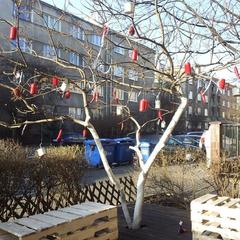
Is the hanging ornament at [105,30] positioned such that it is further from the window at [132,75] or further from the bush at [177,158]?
the bush at [177,158]

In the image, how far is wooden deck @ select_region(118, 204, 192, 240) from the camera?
251 inches

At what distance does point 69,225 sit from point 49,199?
301 cm

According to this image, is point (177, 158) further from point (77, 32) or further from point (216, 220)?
point (216, 220)

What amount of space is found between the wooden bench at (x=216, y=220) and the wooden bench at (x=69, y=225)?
1.12 m

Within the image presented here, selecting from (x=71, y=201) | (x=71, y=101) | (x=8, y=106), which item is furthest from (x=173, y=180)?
(x=71, y=101)

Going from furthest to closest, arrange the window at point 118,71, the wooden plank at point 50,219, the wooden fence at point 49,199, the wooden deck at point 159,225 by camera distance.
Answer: the window at point 118,71 < the wooden fence at point 49,199 < the wooden deck at point 159,225 < the wooden plank at point 50,219

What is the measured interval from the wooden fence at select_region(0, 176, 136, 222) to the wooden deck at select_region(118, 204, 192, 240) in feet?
3.12

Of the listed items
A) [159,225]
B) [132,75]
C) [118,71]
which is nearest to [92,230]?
[159,225]

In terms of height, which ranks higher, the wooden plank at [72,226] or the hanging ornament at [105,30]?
the hanging ornament at [105,30]

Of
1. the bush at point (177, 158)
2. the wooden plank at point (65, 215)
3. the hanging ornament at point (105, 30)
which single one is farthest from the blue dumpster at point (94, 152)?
the wooden plank at point (65, 215)

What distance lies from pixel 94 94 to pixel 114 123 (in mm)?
28056

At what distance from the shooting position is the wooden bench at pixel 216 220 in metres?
5.32

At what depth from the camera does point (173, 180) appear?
9.53 m

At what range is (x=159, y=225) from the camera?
708 centimetres
